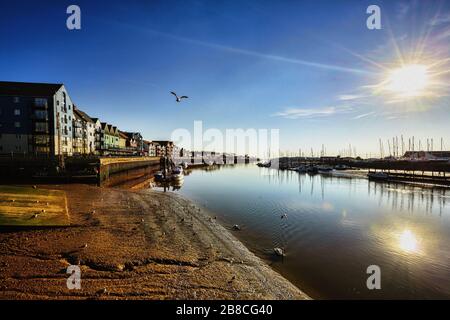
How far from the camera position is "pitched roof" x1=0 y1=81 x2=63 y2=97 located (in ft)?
171

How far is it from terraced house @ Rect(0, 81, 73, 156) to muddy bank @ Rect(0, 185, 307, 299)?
1843 inches

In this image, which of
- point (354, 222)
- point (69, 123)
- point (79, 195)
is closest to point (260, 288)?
point (354, 222)

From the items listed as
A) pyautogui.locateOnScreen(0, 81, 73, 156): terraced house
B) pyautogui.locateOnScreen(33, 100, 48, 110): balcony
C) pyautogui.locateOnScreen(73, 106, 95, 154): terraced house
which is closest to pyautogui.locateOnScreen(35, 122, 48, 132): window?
pyautogui.locateOnScreen(0, 81, 73, 156): terraced house

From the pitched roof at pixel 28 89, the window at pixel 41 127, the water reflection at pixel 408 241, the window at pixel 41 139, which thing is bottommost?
the water reflection at pixel 408 241

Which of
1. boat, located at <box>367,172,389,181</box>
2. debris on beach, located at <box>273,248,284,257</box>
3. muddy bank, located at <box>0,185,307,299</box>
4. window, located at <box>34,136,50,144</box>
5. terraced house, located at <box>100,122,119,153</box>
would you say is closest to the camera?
muddy bank, located at <box>0,185,307,299</box>

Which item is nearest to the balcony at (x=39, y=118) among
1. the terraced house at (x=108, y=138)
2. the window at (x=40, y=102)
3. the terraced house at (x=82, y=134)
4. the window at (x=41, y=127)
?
the window at (x=41, y=127)

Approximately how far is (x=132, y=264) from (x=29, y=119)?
60815 millimetres

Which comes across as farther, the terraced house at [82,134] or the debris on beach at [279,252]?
the terraced house at [82,134]

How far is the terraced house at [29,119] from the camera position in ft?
167

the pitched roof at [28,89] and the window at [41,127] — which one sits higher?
the pitched roof at [28,89]

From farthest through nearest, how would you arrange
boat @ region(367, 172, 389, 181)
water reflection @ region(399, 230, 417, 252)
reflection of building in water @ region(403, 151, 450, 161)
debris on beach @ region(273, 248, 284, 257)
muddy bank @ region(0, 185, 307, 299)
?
reflection of building in water @ region(403, 151, 450, 161) < boat @ region(367, 172, 389, 181) < water reflection @ region(399, 230, 417, 252) < debris on beach @ region(273, 248, 284, 257) < muddy bank @ region(0, 185, 307, 299)

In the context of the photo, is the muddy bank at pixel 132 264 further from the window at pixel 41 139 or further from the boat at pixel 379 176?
the boat at pixel 379 176

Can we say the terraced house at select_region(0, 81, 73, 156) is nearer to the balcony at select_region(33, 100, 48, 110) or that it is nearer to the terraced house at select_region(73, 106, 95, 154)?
the balcony at select_region(33, 100, 48, 110)
